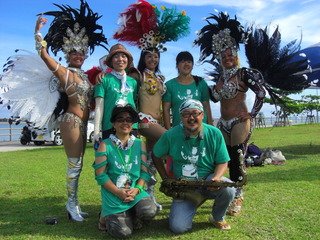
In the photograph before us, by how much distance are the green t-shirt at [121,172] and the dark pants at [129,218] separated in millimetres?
65

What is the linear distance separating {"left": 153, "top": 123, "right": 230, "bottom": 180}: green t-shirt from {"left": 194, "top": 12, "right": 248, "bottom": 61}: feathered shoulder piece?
3.97 feet

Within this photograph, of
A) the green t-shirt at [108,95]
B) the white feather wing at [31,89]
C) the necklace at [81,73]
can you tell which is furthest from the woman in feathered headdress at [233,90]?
the white feather wing at [31,89]

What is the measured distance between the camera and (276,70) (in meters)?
4.45

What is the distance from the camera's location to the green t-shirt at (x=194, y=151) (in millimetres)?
3402

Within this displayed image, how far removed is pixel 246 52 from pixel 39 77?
2.72m

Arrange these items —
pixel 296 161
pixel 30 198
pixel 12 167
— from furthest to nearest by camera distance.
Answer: pixel 12 167
pixel 296 161
pixel 30 198

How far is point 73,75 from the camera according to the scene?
3809mm

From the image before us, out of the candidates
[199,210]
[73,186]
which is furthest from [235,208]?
[73,186]

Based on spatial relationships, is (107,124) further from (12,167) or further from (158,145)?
(12,167)

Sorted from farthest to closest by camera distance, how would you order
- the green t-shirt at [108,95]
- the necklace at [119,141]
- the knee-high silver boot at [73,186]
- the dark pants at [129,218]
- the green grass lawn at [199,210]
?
the knee-high silver boot at [73,186], the green t-shirt at [108,95], the necklace at [119,141], the green grass lawn at [199,210], the dark pants at [129,218]

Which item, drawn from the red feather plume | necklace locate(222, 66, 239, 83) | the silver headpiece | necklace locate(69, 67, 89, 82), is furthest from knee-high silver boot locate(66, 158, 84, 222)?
necklace locate(222, 66, 239, 83)

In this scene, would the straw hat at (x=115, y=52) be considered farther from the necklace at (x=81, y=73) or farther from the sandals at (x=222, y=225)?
the sandals at (x=222, y=225)

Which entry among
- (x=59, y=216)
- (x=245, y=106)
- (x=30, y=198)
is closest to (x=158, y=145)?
(x=245, y=106)

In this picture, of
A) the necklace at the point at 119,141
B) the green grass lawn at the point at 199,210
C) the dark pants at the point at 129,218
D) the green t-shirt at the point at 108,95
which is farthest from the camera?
the green t-shirt at the point at 108,95
